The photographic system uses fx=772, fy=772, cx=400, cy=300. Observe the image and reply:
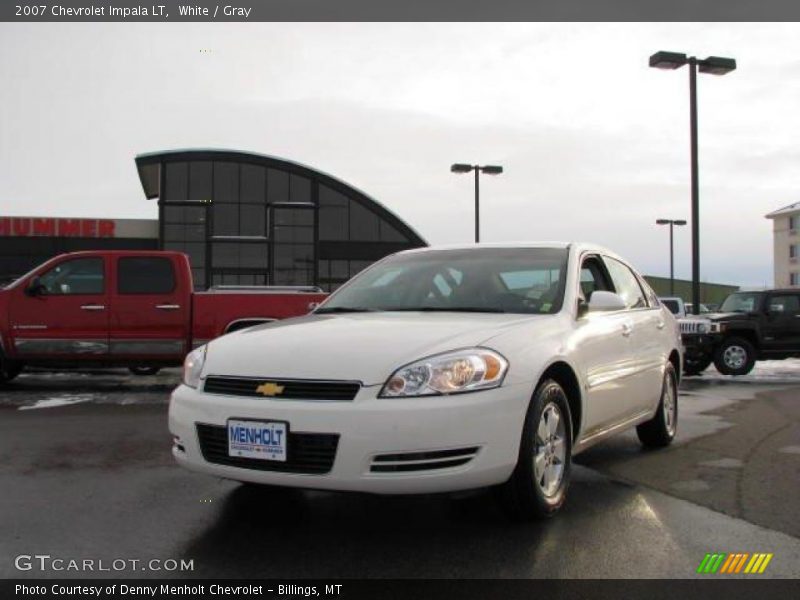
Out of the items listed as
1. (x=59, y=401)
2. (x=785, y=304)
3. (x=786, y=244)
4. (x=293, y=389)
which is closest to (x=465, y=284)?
(x=293, y=389)

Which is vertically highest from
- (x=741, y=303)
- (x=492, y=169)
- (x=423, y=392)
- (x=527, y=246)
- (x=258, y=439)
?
(x=492, y=169)

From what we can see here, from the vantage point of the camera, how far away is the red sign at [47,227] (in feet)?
132

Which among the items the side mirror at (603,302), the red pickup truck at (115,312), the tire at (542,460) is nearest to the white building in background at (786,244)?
the red pickup truck at (115,312)

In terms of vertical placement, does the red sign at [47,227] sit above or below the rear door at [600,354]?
above

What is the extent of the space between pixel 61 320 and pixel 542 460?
27.1ft

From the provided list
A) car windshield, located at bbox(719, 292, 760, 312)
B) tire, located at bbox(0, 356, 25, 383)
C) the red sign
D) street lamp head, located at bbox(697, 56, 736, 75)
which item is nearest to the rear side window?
tire, located at bbox(0, 356, 25, 383)

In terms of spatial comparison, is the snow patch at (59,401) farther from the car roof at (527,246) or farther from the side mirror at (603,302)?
the side mirror at (603,302)

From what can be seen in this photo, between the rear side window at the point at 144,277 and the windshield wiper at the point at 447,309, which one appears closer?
the windshield wiper at the point at 447,309

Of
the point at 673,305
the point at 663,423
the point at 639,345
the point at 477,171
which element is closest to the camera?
the point at 639,345

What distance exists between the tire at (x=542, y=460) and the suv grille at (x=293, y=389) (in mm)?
912

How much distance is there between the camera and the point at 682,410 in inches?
348

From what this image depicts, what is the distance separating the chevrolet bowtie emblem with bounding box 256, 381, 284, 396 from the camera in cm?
368

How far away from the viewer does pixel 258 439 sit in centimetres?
363

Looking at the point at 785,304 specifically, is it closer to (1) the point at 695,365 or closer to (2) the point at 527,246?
(1) the point at 695,365
